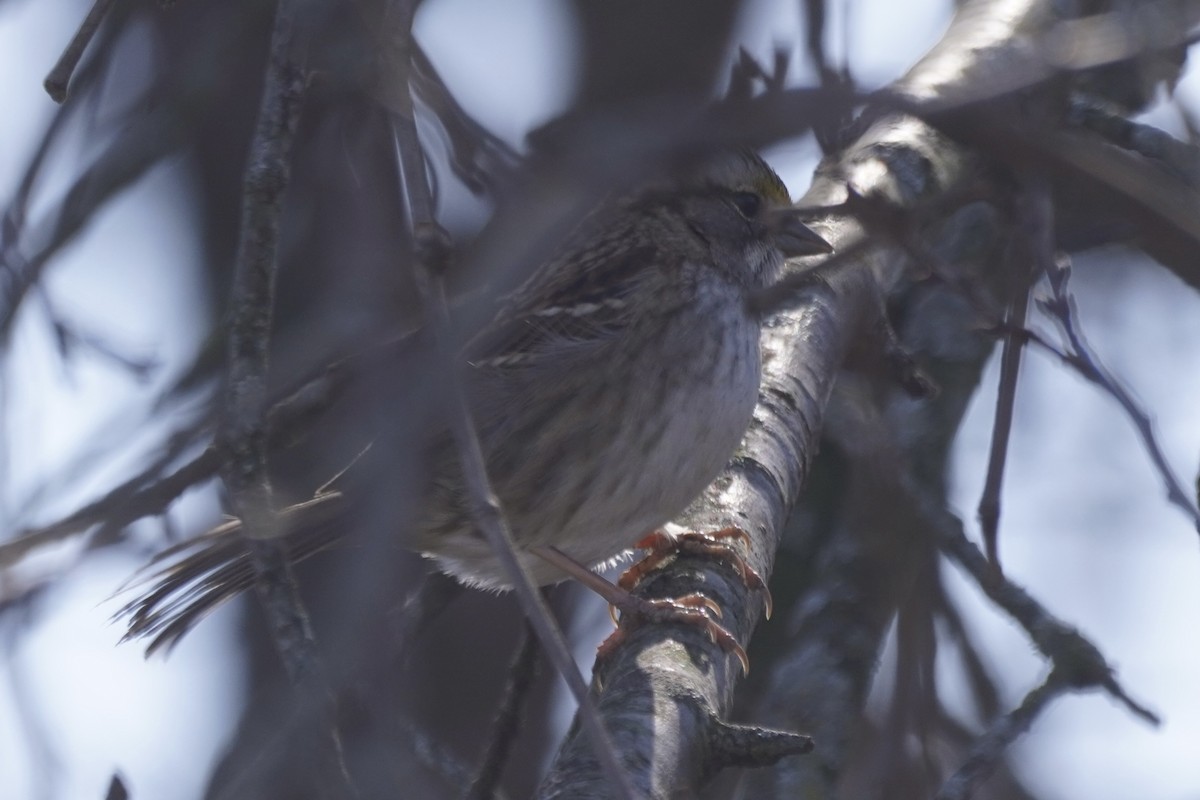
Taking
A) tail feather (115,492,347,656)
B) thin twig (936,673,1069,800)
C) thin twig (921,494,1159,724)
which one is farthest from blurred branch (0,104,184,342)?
thin twig (936,673,1069,800)

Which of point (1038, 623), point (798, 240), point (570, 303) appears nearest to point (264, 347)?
point (1038, 623)

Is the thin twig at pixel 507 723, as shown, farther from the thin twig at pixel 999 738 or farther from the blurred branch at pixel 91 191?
the blurred branch at pixel 91 191

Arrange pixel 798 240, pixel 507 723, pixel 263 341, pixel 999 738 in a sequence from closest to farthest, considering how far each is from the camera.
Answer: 1. pixel 263 341
2. pixel 999 738
3. pixel 507 723
4. pixel 798 240

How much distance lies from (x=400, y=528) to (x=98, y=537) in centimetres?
48

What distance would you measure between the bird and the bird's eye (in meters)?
0.15

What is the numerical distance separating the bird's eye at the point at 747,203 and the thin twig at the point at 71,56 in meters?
2.52

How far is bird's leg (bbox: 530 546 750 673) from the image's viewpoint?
11.1ft

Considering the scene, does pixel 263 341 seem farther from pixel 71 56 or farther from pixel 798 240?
pixel 798 240

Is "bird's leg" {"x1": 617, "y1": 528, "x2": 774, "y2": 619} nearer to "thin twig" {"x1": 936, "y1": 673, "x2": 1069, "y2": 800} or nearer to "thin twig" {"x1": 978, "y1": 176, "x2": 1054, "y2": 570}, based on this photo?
"thin twig" {"x1": 936, "y1": 673, "x2": 1069, "y2": 800}

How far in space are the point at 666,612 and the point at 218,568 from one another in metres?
1.15

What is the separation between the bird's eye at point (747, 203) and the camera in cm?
448

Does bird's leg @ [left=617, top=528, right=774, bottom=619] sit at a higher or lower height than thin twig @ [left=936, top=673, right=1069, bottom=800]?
higher

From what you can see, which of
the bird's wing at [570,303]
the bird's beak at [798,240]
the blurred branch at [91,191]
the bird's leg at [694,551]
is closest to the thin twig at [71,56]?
the blurred branch at [91,191]

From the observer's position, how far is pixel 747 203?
14.8 ft
